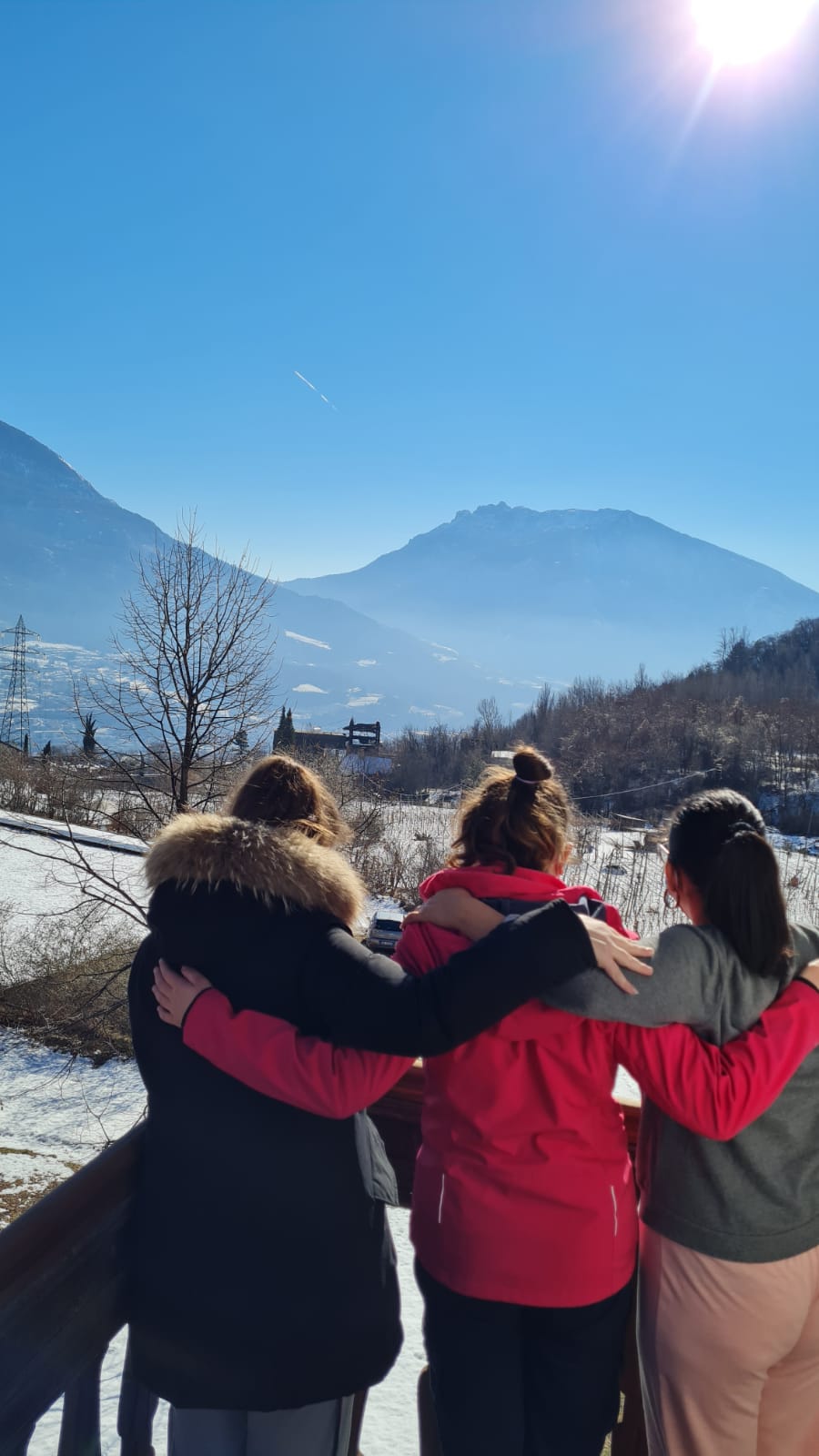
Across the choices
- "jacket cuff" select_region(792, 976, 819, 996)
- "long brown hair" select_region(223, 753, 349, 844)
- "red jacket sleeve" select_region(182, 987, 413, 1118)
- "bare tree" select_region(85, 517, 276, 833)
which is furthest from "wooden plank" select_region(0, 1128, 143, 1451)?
"bare tree" select_region(85, 517, 276, 833)

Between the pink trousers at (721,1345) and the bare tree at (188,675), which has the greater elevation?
the bare tree at (188,675)

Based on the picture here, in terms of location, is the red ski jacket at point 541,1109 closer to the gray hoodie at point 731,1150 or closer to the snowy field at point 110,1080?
the gray hoodie at point 731,1150

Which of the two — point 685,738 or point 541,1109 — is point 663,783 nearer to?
point 685,738

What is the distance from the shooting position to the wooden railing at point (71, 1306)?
4.40 feet

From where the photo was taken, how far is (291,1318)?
62.4 inches

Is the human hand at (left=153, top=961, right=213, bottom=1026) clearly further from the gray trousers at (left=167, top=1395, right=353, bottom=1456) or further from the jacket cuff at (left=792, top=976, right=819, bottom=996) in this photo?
the jacket cuff at (left=792, top=976, right=819, bottom=996)

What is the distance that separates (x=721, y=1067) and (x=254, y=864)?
1004 millimetres

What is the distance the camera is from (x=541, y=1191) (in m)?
1.72

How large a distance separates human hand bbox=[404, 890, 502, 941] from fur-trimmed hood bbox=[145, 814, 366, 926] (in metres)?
0.16

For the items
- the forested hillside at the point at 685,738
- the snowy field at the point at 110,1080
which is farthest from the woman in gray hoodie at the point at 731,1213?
the forested hillside at the point at 685,738

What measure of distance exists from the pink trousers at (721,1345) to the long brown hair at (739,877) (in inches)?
24.4

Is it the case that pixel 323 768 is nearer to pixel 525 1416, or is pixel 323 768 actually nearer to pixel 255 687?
pixel 255 687

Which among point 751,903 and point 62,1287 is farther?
point 751,903

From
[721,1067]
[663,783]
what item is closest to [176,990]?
[721,1067]
